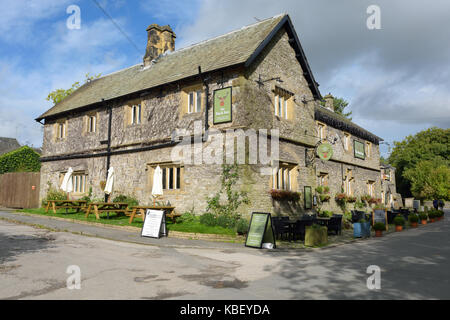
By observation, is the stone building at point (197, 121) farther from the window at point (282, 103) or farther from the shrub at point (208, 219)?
the shrub at point (208, 219)

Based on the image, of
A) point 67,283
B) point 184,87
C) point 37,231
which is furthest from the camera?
point 184,87

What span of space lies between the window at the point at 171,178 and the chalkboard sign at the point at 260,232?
18.1 ft

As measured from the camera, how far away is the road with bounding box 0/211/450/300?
533 centimetres

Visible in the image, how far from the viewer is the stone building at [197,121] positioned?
1408cm

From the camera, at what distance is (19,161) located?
30.8 meters

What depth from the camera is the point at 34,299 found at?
4.83m

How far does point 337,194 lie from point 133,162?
12.0 m

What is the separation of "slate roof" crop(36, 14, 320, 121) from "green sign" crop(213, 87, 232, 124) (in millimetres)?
1042

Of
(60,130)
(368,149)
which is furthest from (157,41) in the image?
(368,149)

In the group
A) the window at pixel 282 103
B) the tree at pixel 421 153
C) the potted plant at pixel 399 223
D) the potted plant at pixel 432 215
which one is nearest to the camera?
the window at pixel 282 103

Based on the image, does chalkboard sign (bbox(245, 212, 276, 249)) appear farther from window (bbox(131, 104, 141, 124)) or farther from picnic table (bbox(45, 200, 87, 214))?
picnic table (bbox(45, 200, 87, 214))

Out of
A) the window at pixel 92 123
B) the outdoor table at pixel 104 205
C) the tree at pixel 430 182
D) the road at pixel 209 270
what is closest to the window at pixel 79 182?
the window at pixel 92 123

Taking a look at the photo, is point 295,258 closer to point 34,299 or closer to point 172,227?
point 172,227
